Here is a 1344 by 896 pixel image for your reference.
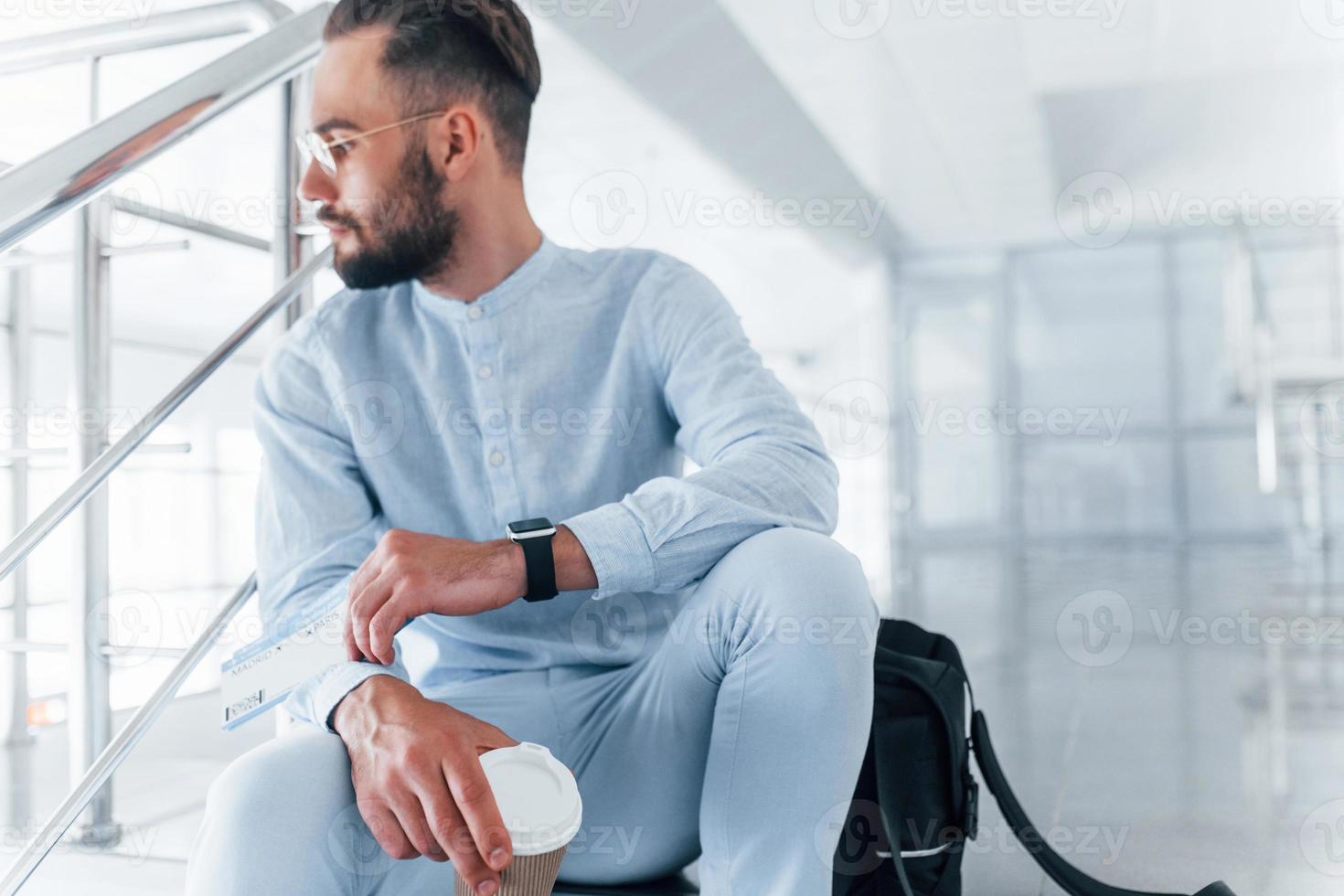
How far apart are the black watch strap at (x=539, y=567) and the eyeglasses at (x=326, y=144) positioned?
449 millimetres

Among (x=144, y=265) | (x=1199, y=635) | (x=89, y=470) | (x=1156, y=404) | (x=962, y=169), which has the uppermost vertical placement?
(x=962, y=169)

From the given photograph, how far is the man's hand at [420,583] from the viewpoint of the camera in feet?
2.38

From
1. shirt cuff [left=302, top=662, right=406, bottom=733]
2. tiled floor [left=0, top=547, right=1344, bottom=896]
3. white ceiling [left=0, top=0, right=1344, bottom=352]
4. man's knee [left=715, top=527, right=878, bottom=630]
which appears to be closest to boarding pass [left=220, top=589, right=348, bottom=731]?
shirt cuff [left=302, top=662, right=406, bottom=733]

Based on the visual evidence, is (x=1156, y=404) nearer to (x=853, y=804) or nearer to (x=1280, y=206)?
(x=1280, y=206)

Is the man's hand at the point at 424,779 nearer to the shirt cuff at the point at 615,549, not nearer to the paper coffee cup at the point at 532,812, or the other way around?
the paper coffee cup at the point at 532,812

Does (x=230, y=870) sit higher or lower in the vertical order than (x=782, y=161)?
lower

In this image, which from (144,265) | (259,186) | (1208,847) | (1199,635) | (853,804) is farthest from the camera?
(144,265)

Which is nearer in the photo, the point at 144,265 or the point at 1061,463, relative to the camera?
the point at 144,265

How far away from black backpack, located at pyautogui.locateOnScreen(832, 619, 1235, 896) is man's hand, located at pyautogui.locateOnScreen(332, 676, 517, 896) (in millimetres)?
347

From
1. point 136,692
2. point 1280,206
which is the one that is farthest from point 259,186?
point 1280,206

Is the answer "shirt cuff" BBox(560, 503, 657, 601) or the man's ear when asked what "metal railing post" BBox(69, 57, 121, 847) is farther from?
"shirt cuff" BBox(560, 503, 657, 601)

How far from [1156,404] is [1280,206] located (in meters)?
1.79

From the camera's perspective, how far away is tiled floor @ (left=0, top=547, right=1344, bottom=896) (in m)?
1.13

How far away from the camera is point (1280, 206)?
7922mm
